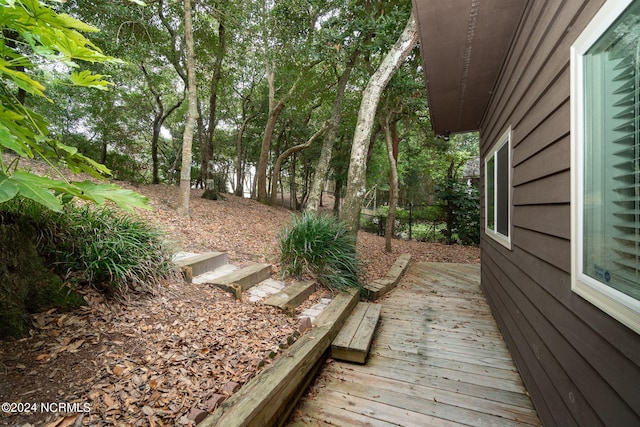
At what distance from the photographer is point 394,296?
4.47 meters

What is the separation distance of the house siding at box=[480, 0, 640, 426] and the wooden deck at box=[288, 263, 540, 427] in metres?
0.21

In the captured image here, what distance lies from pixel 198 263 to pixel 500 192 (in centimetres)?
353

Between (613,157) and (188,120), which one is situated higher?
(188,120)

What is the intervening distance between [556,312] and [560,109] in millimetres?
1139

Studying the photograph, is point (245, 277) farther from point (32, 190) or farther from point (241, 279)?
point (32, 190)

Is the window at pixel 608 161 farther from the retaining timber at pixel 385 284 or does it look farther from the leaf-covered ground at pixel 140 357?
the retaining timber at pixel 385 284

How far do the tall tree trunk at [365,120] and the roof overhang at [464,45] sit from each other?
2.93 ft

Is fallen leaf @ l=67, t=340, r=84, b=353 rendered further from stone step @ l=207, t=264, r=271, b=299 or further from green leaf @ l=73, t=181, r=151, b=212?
stone step @ l=207, t=264, r=271, b=299

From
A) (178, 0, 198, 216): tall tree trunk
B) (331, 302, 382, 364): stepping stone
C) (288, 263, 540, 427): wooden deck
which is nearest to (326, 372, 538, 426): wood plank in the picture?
(288, 263, 540, 427): wooden deck

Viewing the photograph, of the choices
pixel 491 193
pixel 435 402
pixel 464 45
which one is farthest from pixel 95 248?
pixel 491 193

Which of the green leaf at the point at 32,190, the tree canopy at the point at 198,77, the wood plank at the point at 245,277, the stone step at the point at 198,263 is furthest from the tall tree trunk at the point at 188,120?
the green leaf at the point at 32,190

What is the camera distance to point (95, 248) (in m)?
2.04

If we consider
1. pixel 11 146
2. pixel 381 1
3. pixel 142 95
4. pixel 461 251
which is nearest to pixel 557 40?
pixel 11 146

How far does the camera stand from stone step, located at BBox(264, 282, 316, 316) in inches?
106
